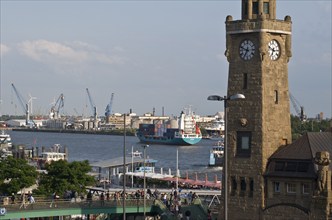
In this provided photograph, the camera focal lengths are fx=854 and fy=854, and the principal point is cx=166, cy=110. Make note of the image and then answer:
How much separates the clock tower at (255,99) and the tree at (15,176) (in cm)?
1794

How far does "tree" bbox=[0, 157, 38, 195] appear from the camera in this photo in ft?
209

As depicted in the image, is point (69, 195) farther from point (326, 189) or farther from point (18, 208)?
point (326, 189)

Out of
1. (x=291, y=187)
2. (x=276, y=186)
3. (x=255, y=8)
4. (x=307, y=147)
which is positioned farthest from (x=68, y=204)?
(x=255, y=8)

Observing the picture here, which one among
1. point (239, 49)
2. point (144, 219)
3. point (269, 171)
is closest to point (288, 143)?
point (269, 171)

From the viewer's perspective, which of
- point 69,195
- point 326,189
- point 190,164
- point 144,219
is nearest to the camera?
point 326,189

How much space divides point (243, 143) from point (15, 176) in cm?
2009

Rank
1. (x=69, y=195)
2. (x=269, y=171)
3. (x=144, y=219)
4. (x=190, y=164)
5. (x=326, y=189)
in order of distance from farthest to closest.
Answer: (x=190, y=164) < (x=69, y=195) < (x=144, y=219) < (x=269, y=171) < (x=326, y=189)

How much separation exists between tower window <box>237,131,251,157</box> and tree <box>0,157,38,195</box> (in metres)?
18.7

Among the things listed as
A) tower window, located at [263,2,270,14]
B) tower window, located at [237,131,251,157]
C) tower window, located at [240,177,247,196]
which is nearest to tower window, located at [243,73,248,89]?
tower window, located at [237,131,251,157]

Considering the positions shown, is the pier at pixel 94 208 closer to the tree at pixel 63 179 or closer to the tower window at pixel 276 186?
the tree at pixel 63 179

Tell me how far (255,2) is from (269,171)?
1054 cm

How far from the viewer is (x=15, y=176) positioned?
212 ft

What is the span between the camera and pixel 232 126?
2114 inches

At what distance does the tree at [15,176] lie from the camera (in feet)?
209
